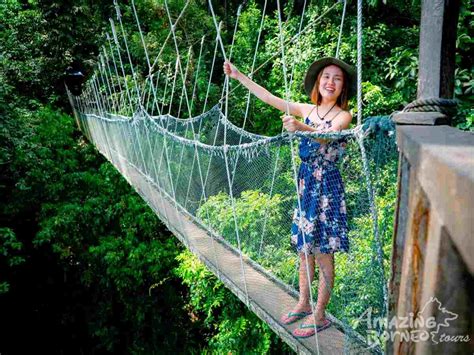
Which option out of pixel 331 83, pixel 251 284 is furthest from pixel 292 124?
pixel 251 284

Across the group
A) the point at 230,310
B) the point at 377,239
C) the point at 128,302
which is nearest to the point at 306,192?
the point at 377,239

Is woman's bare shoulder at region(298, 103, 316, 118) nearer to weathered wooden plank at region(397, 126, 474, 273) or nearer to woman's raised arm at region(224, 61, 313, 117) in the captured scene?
woman's raised arm at region(224, 61, 313, 117)

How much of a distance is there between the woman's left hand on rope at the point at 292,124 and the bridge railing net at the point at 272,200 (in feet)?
0.07

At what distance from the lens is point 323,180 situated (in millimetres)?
948

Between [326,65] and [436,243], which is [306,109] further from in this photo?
[436,243]

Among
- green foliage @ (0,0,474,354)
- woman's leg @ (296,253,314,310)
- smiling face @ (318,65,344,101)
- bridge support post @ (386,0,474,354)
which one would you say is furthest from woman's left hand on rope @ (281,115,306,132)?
green foliage @ (0,0,474,354)

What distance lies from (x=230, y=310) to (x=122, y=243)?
1825 mm

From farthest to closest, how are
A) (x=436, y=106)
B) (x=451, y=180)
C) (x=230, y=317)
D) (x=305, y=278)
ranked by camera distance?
(x=230, y=317)
(x=305, y=278)
(x=436, y=106)
(x=451, y=180)

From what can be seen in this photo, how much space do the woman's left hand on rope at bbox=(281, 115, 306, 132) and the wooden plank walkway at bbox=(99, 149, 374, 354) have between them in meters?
0.46

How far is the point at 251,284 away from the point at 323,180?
539 millimetres

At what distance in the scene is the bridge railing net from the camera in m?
0.88

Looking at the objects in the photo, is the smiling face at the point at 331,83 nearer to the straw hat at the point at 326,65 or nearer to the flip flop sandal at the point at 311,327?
the straw hat at the point at 326,65

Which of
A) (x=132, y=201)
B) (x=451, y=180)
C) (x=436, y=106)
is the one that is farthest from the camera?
(x=132, y=201)

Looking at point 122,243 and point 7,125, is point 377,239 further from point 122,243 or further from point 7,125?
point 122,243
